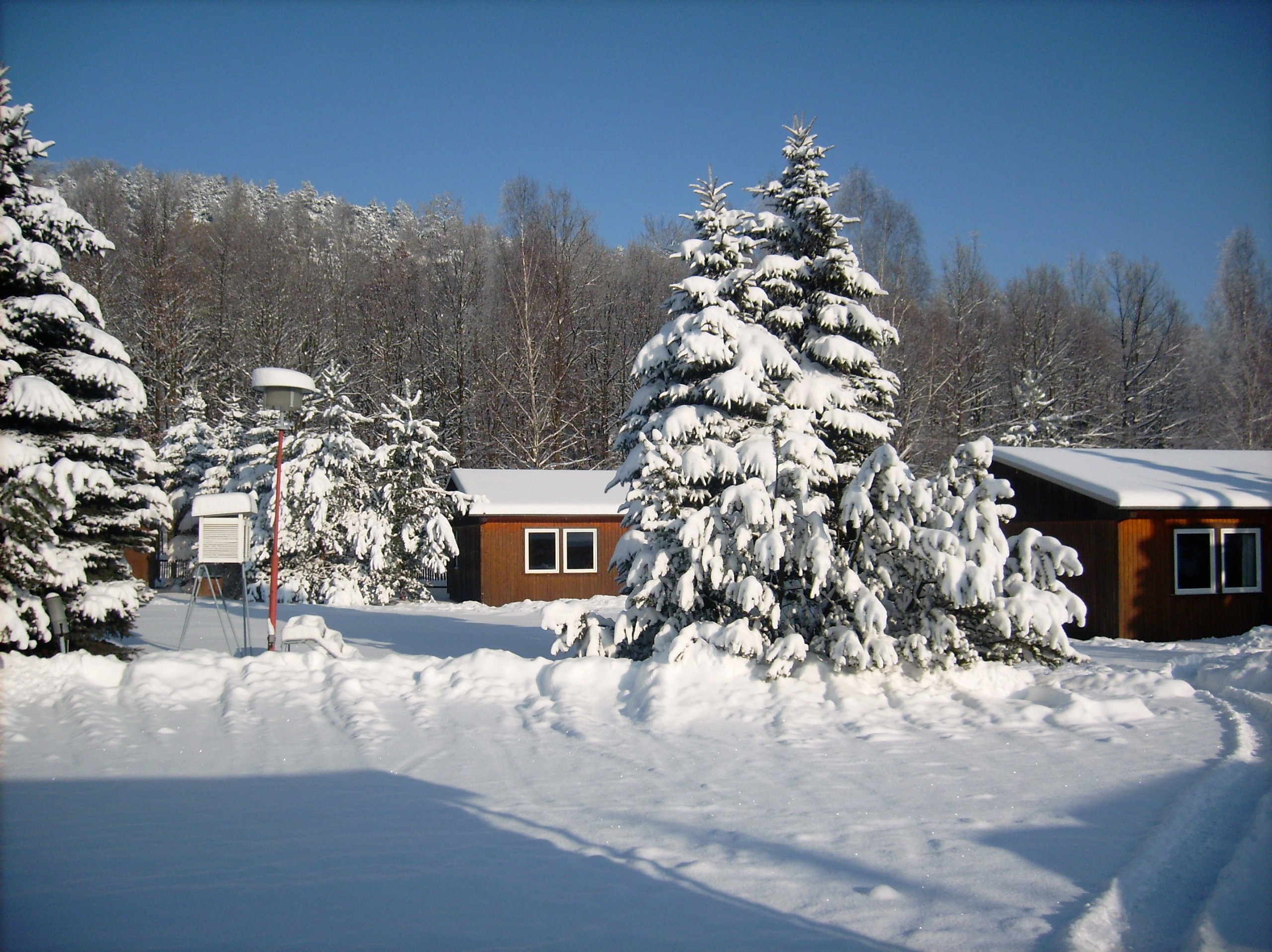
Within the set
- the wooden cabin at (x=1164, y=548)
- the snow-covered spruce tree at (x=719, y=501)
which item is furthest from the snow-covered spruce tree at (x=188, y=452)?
the wooden cabin at (x=1164, y=548)

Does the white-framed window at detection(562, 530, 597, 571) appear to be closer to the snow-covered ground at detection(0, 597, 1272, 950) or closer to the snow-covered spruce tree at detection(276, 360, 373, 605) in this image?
the snow-covered spruce tree at detection(276, 360, 373, 605)

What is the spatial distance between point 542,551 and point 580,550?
3.22ft

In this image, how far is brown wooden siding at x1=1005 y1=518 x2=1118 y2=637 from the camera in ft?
50.3

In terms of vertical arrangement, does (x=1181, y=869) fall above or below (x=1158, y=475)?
below

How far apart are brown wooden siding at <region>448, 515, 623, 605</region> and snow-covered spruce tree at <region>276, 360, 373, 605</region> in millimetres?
2859

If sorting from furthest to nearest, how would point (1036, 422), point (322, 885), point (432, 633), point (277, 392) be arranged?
point (1036, 422), point (432, 633), point (277, 392), point (322, 885)

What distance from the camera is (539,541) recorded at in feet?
73.4

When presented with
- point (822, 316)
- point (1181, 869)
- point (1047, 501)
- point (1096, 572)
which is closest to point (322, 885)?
point (1181, 869)

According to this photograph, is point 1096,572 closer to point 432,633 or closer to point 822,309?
point 822,309

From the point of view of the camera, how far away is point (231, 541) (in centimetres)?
1059

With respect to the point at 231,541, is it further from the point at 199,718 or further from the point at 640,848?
the point at 640,848

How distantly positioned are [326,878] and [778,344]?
850 cm

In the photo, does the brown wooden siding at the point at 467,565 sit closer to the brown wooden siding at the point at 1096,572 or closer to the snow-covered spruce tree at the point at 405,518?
the snow-covered spruce tree at the point at 405,518

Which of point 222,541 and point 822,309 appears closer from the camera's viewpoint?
point 222,541
